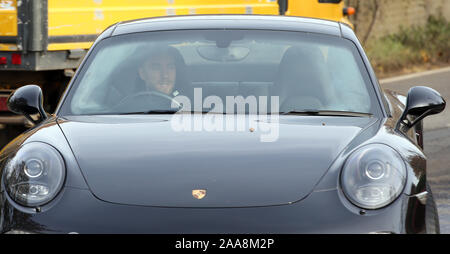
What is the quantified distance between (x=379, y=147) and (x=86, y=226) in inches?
51.5

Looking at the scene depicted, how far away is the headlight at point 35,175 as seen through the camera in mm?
4398

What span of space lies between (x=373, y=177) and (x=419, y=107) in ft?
3.15

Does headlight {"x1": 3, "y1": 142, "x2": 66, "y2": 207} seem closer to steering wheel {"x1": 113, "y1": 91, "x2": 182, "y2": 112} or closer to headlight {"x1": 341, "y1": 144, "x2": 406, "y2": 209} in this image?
steering wheel {"x1": 113, "y1": 91, "x2": 182, "y2": 112}

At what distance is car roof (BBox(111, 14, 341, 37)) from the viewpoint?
19.1ft

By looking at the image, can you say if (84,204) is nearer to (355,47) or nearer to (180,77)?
(180,77)

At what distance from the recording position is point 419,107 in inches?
206

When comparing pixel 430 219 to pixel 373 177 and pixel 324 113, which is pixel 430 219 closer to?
pixel 373 177

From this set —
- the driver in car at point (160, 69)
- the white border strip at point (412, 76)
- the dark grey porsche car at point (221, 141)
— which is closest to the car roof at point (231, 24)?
the dark grey porsche car at point (221, 141)

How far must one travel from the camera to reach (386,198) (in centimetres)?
433

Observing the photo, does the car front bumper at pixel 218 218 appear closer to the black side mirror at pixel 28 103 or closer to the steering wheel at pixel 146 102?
the steering wheel at pixel 146 102

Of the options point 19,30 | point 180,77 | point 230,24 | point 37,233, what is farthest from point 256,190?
point 19,30

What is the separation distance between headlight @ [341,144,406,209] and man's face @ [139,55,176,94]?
4.56 feet

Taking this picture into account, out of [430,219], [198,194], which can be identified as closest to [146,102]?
[198,194]

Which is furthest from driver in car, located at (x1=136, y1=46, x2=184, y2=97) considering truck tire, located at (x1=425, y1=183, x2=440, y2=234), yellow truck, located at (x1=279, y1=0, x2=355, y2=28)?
yellow truck, located at (x1=279, y1=0, x2=355, y2=28)
